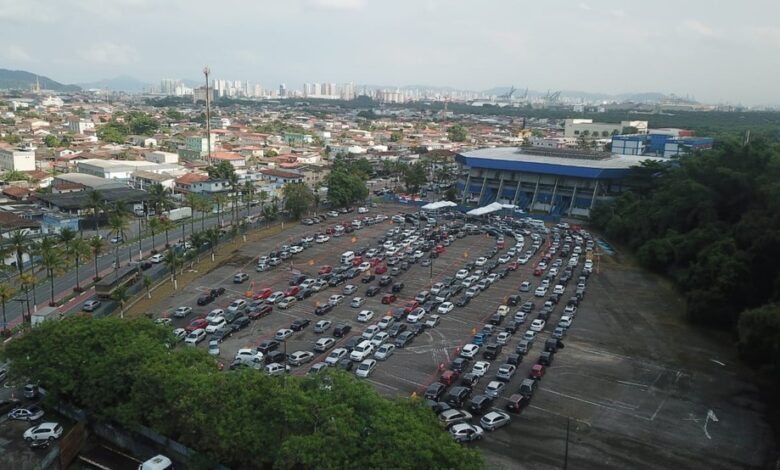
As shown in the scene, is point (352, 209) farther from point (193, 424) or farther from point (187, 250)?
point (193, 424)

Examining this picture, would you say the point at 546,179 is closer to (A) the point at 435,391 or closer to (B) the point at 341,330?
(B) the point at 341,330

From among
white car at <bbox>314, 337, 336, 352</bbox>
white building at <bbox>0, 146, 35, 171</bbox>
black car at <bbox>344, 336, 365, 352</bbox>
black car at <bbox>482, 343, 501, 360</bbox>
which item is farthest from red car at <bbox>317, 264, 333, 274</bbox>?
white building at <bbox>0, 146, 35, 171</bbox>

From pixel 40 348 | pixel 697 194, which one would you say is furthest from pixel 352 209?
pixel 40 348

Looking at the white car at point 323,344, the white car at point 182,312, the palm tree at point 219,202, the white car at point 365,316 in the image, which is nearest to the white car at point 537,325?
the white car at point 365,316

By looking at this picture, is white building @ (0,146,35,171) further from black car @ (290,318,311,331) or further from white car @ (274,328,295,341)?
white car @ (274,328,295,341)

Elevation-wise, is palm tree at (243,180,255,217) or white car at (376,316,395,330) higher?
palm tree at (243,180,255,217)
